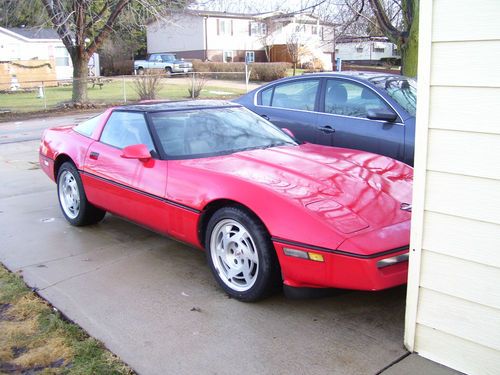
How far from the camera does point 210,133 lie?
15.2 ft

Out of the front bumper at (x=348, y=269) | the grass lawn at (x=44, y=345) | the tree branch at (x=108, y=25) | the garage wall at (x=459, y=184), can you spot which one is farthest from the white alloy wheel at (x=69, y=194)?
the tree branch at (x=108, y=25)

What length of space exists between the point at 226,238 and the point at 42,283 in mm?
1565

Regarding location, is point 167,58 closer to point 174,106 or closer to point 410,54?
point 410,54

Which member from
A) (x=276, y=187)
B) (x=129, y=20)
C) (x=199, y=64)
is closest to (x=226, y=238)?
(x=276, y=187)

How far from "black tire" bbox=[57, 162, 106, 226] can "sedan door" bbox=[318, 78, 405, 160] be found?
274 cm

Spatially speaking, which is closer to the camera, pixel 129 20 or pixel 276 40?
pixel 129 20

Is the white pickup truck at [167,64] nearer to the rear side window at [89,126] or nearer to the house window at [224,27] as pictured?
the house window at [224,27]

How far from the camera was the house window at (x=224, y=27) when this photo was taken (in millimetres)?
49188

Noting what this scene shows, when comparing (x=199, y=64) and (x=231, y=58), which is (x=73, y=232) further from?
(x=231, y=58)

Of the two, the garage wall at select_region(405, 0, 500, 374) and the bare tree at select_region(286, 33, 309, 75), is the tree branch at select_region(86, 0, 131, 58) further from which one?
the bare tree at select_region(286, 33, 309, 75)

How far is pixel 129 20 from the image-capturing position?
19.8 metres

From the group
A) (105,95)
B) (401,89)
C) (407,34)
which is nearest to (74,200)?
(401,89)

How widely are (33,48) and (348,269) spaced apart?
39398 millimetres

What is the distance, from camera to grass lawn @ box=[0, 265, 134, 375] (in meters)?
2.96
